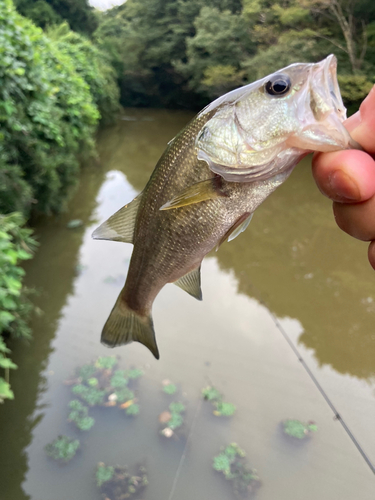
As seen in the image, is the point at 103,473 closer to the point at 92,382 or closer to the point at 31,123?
the point at 92,382

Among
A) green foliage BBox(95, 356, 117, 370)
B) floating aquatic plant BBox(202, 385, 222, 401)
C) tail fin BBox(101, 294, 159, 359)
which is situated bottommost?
floating aquatic plant BBox(202, 385, 222, 401)

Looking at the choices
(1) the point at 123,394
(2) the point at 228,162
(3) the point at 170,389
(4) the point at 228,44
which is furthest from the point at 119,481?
(4) the point at 228,44

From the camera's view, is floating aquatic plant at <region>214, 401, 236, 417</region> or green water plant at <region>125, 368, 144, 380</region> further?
green water plant at <region>125, 368, 144, 380</region>

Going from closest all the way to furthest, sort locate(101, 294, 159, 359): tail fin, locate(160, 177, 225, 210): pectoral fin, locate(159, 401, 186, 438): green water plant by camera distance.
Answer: locate(160, 177, 225, 210): pectoral fin, locate(101, 294, 159, 359): tail fin, locate(159, 401, 186, 438): green water plant

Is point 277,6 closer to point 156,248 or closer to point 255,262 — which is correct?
point 255,262

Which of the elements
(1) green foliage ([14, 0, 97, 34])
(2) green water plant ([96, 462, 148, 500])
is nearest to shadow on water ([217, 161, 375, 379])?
(2) green water plant ([96, 462, 148, 500])

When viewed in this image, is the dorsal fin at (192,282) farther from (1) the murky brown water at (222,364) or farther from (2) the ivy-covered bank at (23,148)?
(1) the murky brown water at (222,364)

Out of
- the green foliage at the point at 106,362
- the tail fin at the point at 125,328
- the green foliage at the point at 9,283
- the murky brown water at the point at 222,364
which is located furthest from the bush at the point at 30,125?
the tail fin at the point at 125,328

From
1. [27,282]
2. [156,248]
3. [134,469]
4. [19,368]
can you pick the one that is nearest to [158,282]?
[156,248]

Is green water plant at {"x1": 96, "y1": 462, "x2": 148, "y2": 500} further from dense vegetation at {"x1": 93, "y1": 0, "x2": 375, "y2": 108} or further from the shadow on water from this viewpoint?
dense vegetation at {"x1": 93, "y1": 0, "x2": 375, "y2": 108}
